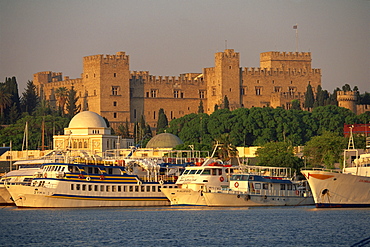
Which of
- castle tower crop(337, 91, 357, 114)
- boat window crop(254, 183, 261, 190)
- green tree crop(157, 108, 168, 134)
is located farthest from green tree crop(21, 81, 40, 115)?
boat window crop(254, 183, 261, 190)

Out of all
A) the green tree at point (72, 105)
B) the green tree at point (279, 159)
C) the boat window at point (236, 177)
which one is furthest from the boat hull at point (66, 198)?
the green tree at point (72, 105)

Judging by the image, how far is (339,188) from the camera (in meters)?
74.8

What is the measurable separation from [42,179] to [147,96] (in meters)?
85.5

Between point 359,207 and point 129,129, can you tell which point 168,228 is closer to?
point 359,207

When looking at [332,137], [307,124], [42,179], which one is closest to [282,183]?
[42,179]

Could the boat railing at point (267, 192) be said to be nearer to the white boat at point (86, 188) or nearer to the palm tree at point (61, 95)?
the white boat at point (86, 188)

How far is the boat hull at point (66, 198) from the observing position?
8162cm

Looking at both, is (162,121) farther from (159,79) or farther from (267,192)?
(267,192)

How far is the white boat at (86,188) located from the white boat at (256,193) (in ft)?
19.2

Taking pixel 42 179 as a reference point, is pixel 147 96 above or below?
above

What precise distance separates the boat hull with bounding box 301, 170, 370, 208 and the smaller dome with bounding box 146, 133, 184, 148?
55798 mm

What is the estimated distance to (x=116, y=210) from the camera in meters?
80.9

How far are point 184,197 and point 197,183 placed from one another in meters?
1.54

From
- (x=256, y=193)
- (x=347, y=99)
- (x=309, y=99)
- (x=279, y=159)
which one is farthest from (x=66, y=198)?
(x=347, y=99)
